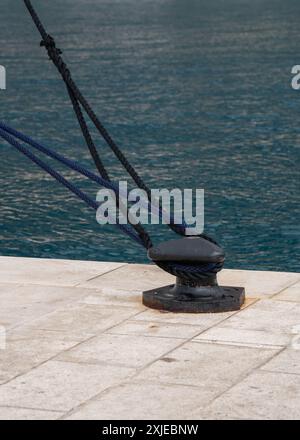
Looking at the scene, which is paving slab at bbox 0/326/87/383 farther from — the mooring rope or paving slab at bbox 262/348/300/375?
paving slab at bbox 262/348/300/375

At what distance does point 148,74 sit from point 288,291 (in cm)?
2538

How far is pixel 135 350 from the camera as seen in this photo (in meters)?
7.39

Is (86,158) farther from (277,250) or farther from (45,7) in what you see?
(45,7)

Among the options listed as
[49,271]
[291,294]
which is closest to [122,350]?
[291,294]

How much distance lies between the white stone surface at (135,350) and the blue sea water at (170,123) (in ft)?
14.3

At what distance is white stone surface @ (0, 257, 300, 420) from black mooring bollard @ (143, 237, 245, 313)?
0.09 meters

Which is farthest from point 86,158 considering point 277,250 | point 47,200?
point 277,250

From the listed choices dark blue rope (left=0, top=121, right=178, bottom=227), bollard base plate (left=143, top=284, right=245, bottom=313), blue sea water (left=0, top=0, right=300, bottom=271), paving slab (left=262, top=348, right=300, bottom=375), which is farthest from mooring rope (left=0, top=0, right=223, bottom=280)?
blue sea water (left=0, top=0, right=300, bottom=271)

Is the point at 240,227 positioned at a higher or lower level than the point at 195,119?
lower

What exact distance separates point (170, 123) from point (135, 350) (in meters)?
17.8

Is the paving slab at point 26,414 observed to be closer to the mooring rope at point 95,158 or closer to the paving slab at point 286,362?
the paving slab at point 286,362

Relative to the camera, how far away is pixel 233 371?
694cm

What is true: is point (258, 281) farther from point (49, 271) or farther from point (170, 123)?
point (170, 123)

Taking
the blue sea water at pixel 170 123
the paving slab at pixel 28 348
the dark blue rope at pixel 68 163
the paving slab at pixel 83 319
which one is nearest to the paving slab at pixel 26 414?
the paving slab at pixel 28 348
